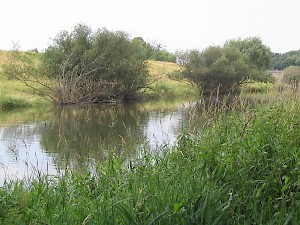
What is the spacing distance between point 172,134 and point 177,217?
23.2ft

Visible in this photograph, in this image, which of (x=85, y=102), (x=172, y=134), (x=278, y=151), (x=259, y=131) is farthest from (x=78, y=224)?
(x=85, y=102)

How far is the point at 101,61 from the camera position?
99.3 ft

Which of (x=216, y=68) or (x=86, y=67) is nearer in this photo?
(x=86, y=67)

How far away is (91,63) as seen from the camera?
29.6 meters

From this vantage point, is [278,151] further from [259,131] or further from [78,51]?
[78,51]

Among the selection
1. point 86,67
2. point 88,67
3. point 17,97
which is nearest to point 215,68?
point 88,67

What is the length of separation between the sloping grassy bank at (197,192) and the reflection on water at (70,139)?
1.49 metres

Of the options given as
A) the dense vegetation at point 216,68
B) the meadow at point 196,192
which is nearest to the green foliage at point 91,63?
the dense vegetation at point 216,68

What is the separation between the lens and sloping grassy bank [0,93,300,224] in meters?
3.15

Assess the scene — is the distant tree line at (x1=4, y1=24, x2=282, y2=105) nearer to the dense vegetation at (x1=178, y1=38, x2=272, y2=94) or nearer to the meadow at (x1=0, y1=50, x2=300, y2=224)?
the dense vegetation at (x1=178, y1=38, x2=272, y2=94)

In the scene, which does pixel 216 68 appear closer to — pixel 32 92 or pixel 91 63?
pixel 91 63

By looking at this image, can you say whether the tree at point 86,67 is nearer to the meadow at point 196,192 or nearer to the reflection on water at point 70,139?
the reflection on water at point 70,139

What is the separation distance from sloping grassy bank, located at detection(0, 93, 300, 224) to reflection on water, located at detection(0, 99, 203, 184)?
58.8 inches

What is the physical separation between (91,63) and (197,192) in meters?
26.9
